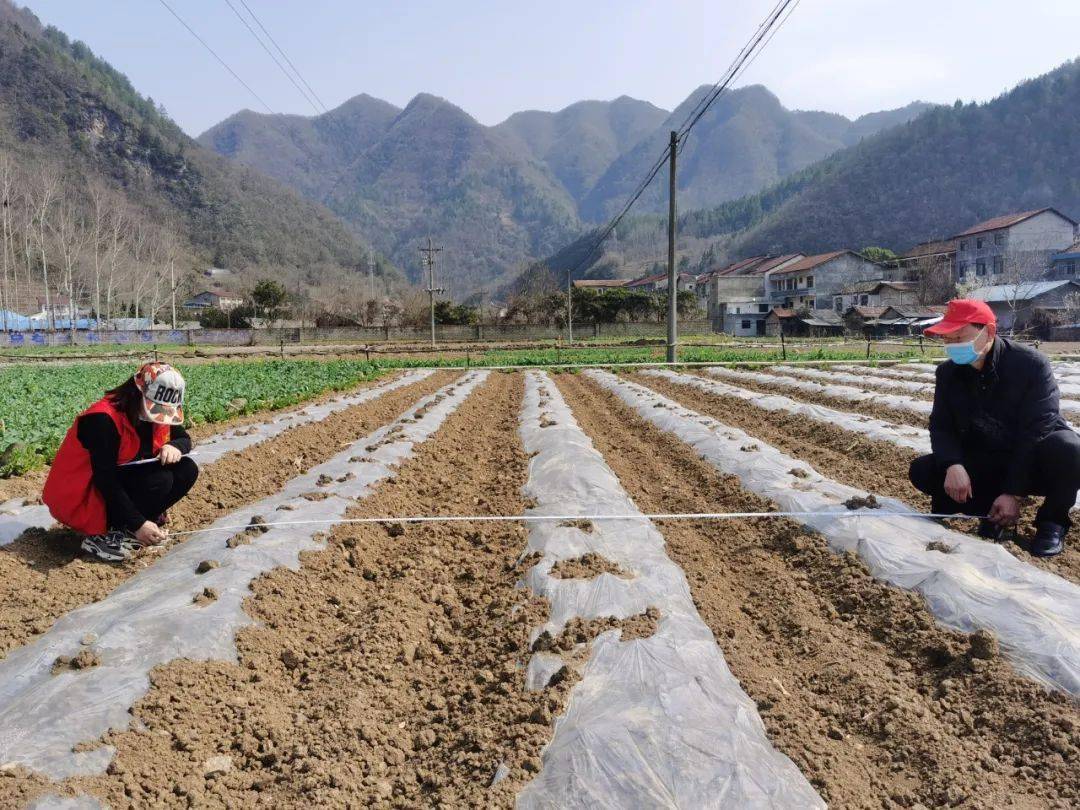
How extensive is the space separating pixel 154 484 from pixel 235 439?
13.2ft

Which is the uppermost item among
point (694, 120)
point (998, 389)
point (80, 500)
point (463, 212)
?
point (463, 212)

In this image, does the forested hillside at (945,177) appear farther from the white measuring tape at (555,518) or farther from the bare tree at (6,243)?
the white measuring tape at (555,518)

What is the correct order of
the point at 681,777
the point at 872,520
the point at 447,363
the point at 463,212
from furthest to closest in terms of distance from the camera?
the point at 463,212 → the point at 447,363 → the point at 872,520 → the point at 681,777

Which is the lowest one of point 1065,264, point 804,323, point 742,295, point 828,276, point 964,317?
point 964,317

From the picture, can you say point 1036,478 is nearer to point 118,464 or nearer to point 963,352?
point 963,352

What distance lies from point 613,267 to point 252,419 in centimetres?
10530

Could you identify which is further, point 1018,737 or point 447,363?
point 447,363

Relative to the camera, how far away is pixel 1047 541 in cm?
401

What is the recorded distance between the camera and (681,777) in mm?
2100

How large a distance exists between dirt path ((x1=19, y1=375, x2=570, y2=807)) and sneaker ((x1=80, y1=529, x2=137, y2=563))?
3.73 ft

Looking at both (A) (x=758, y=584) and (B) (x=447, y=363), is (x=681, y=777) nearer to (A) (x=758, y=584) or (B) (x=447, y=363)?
(A) (x=758, y=584)

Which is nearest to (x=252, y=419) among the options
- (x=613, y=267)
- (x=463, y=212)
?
(x=613, y=267)

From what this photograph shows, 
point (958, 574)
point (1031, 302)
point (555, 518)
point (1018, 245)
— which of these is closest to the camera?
point (958, 574)

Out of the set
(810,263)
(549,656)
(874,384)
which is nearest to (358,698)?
(549,656)
